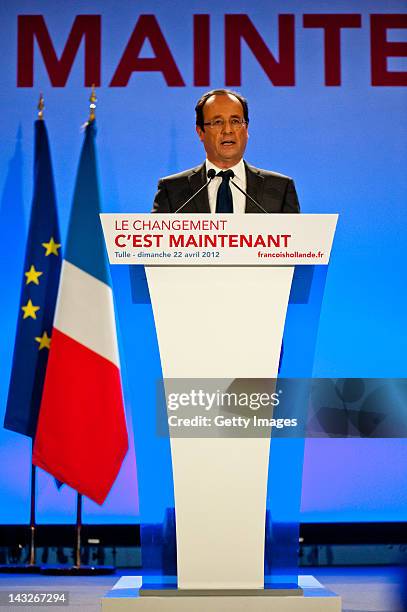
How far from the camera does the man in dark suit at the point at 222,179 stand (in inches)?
135

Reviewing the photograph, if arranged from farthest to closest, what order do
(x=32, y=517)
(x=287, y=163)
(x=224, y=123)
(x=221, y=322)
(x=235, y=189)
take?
(x=287, y=163)
(x=32, y=517)
(x=235, y=189)
(x=224, y=123)
(x=221, y=322)

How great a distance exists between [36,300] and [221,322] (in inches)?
110

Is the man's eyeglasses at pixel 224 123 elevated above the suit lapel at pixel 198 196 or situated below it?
above

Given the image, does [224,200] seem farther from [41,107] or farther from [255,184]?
[41,107]

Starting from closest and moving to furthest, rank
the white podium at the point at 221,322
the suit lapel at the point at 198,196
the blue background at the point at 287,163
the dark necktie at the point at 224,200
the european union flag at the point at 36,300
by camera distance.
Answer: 1. the white podium at the point at 221,322
2. the dark necktie at the point at 224,200
3. the suit lapel at the point at 198,196
4. the european union flag at the point at 36,300
5. the blue background at the point at 287,163

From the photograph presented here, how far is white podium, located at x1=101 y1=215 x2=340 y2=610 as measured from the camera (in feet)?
7.41

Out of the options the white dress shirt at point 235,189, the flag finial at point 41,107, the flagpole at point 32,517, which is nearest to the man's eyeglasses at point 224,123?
the white dress shirt at point 235,189

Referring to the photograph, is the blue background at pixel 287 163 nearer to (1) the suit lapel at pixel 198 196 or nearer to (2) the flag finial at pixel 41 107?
(2) the flag finial at pixel 41 107

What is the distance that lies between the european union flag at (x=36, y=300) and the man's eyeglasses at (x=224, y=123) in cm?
177

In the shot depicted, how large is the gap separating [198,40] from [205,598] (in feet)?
12.7

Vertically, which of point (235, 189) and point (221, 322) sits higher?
point (235, 189)

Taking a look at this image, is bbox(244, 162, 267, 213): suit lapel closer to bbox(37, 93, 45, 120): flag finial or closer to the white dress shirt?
the white dress shirt

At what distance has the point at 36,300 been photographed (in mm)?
4918

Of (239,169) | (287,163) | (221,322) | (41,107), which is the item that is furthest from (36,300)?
(221,322)
